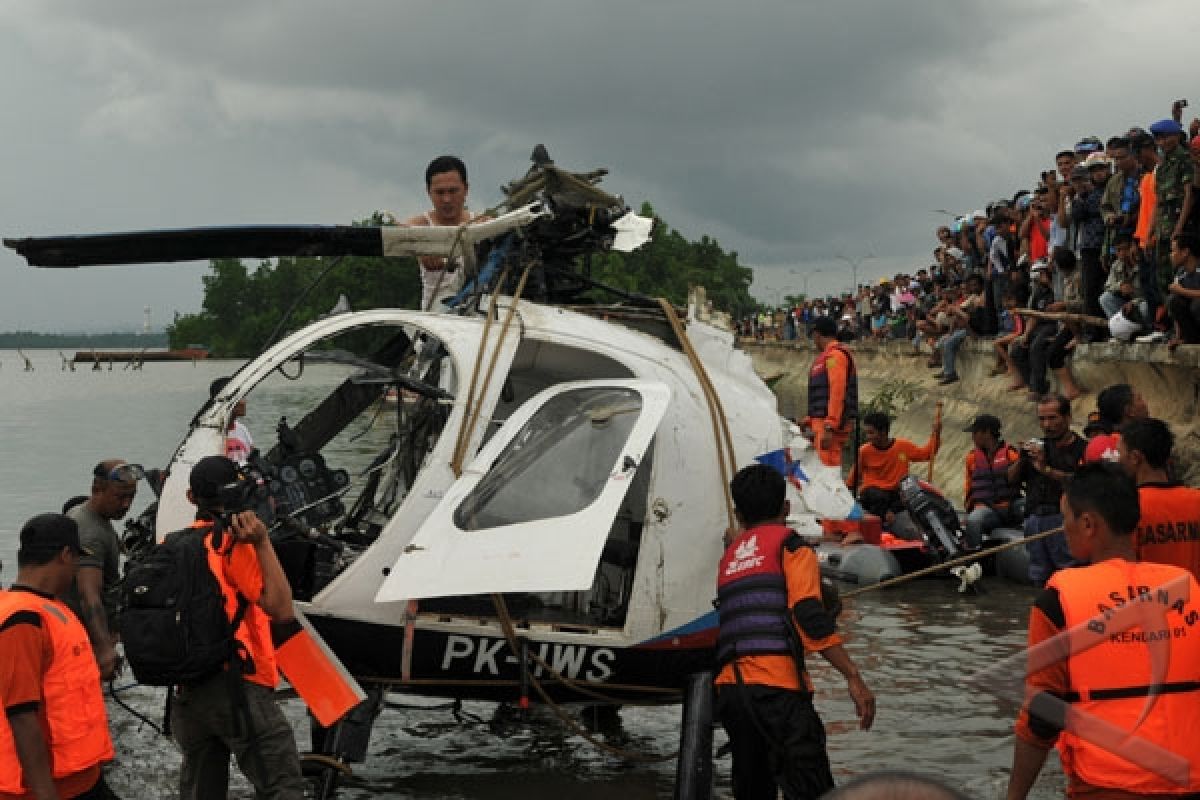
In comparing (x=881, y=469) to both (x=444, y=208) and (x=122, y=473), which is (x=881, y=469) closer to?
(x=444, y=208)

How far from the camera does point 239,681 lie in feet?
18.6

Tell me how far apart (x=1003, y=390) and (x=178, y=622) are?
708 inches

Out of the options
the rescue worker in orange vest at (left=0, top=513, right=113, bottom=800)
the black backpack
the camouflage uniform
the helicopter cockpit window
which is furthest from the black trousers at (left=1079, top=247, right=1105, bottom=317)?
the rescue worker in orange vest at (left=0, top=513, right=113, bottom=800)

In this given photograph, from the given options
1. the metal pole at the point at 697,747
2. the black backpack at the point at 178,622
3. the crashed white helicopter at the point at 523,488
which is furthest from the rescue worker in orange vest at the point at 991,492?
the black backpack at the point at 178,622

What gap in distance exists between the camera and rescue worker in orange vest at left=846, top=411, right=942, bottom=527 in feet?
52.0

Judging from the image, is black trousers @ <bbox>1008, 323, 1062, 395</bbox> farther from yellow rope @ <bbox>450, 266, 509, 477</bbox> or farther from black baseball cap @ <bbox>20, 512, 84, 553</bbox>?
black baseball cap @ <bbox>20, 512, 84, 553</bbox>

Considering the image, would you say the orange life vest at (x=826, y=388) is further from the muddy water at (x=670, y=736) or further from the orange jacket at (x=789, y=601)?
the orange jacket at (x=789, y=601)

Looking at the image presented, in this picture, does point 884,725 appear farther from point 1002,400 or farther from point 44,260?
point 1002,400

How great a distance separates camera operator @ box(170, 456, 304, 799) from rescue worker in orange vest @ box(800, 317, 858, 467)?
311 inches

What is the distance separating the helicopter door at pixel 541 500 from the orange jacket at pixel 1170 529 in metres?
2.27

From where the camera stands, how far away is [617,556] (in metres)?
8.35

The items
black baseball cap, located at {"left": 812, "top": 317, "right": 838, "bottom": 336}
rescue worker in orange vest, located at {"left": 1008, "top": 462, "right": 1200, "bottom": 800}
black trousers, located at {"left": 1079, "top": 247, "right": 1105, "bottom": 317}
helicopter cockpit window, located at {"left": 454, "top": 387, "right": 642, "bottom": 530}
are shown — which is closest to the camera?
rescue worker in orange vest, located at {"left": 1008, "top": 462, "right": 1200, "bottom": 800}

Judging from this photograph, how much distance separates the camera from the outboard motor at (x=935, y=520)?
14.1 m

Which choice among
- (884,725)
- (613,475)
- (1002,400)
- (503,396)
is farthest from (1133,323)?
(613,475)
